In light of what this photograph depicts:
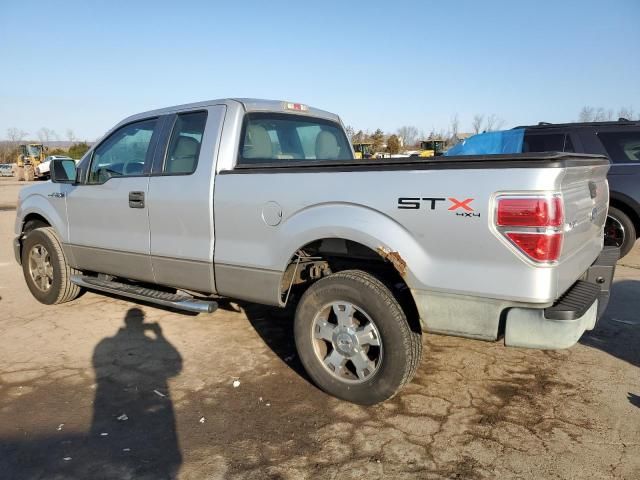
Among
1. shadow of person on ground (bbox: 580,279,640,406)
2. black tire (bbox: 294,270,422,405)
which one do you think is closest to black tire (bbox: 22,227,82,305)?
black tire (bbox: 294,270,422,405)

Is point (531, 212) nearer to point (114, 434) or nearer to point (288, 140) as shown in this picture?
point (288, 140)

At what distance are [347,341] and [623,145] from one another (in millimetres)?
6103

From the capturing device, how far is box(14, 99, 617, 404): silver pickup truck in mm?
2678

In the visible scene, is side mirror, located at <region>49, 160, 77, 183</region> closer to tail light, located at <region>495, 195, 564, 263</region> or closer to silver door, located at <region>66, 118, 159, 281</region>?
silver door, located at <region>66, 118, 159, 281</region>

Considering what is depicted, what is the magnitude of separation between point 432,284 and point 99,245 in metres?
3.42

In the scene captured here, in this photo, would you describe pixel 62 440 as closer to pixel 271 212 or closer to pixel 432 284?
pixel 271 212

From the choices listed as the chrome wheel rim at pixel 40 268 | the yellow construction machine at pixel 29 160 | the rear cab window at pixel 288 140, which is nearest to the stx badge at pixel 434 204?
the rear cab window at pixel 288 140

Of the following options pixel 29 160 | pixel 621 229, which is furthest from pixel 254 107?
pixel 29 160

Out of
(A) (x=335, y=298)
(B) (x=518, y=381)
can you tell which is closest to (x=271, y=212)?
(A) (x=335, y=298)

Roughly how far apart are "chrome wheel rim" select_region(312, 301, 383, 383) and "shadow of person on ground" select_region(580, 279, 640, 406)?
1.79 meters

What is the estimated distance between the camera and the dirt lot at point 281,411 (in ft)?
8.93

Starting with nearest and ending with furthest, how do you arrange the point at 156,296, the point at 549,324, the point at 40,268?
the point at 549,324
the point at 156,296
the point at 40,268

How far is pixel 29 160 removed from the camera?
4456 cm

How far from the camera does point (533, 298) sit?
8.71 ft
